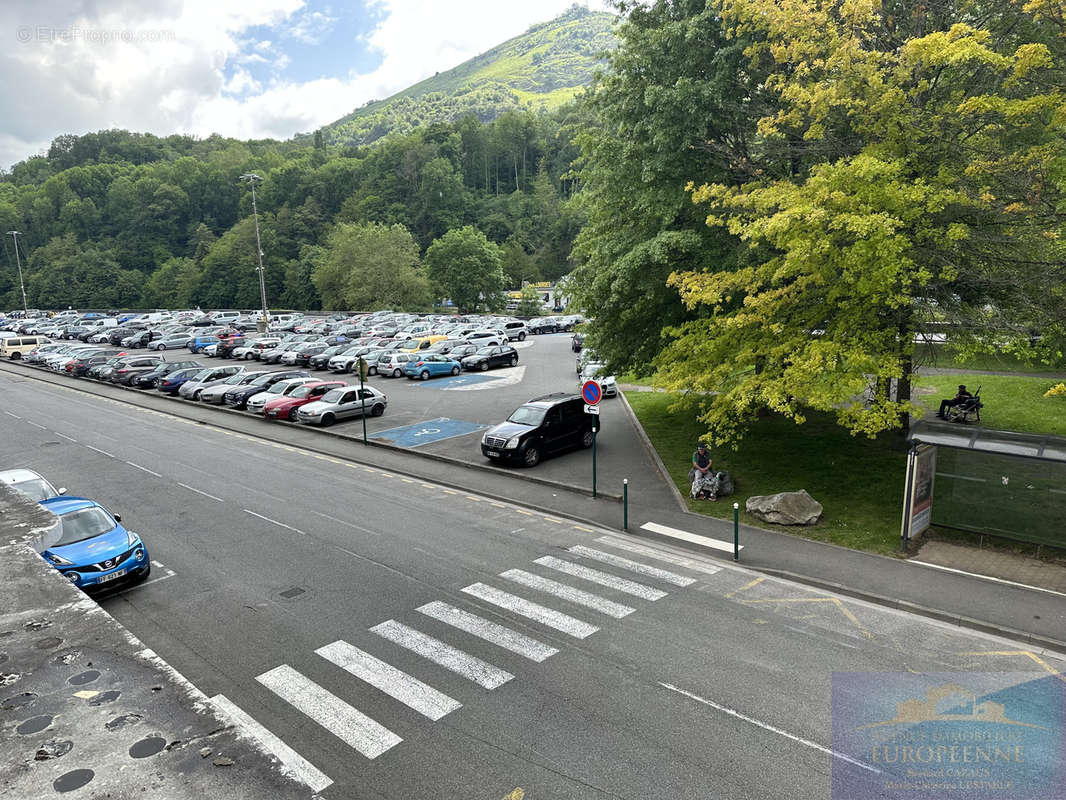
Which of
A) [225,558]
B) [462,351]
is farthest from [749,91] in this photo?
[462,351]

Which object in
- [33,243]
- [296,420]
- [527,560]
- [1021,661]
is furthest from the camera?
[33,243]

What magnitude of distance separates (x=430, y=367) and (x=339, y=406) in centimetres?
1165

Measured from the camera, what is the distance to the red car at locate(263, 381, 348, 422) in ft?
86.9

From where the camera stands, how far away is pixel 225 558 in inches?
496

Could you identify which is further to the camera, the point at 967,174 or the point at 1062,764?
the point at 967,174

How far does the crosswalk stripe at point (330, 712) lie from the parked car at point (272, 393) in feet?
67.4

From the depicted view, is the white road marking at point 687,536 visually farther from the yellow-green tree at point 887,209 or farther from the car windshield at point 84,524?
the car windshield at point 84,524

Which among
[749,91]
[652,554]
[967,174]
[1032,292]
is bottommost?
[652,554]

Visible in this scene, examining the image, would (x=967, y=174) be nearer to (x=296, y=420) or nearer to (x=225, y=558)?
(x=225, y=558)

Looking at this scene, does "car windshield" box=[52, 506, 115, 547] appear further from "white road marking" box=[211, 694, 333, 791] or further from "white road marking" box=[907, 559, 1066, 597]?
"white road marking" box=[907, 559, 1066, 597]

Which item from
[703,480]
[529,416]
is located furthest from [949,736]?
[529,416]

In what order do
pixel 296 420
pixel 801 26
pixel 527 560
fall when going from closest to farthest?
pixel 527 560 < pixel 801 26 < pixel 296 420

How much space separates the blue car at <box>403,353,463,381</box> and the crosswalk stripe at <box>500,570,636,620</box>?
2612 centimetres

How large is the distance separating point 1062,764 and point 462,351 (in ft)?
118
